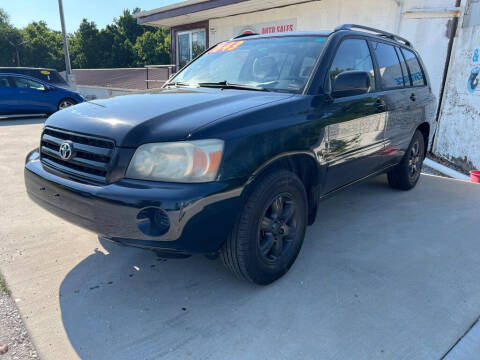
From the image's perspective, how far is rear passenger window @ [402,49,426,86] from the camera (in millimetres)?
4309

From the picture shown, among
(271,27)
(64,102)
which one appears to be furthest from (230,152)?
(64,102)

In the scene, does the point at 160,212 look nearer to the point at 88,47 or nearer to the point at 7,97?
the point at 7,97

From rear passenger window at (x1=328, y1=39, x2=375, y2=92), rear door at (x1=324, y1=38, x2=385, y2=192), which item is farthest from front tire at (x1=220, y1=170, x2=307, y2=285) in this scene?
rear passenger window at (x1=328, y1=39, x2=375, y2=92)

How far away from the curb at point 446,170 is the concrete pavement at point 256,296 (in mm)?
2103

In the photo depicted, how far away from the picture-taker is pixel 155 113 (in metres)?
2.25

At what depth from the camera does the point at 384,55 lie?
374 cm

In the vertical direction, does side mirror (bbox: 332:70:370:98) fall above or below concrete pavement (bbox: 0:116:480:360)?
above

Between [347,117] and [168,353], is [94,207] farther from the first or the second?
[347,117]

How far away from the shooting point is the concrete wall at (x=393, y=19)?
6.55 meters

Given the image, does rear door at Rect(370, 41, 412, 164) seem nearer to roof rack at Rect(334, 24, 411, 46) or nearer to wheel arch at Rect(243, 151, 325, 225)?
roof rack at Rect(334, 24, 411, 46)

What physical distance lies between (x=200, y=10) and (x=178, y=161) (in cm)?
945

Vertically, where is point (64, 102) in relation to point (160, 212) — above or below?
below

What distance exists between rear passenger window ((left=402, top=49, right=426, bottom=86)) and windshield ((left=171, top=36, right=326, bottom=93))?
1.79 metres

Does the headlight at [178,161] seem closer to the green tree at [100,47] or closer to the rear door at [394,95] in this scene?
the rear door at [394,95]
